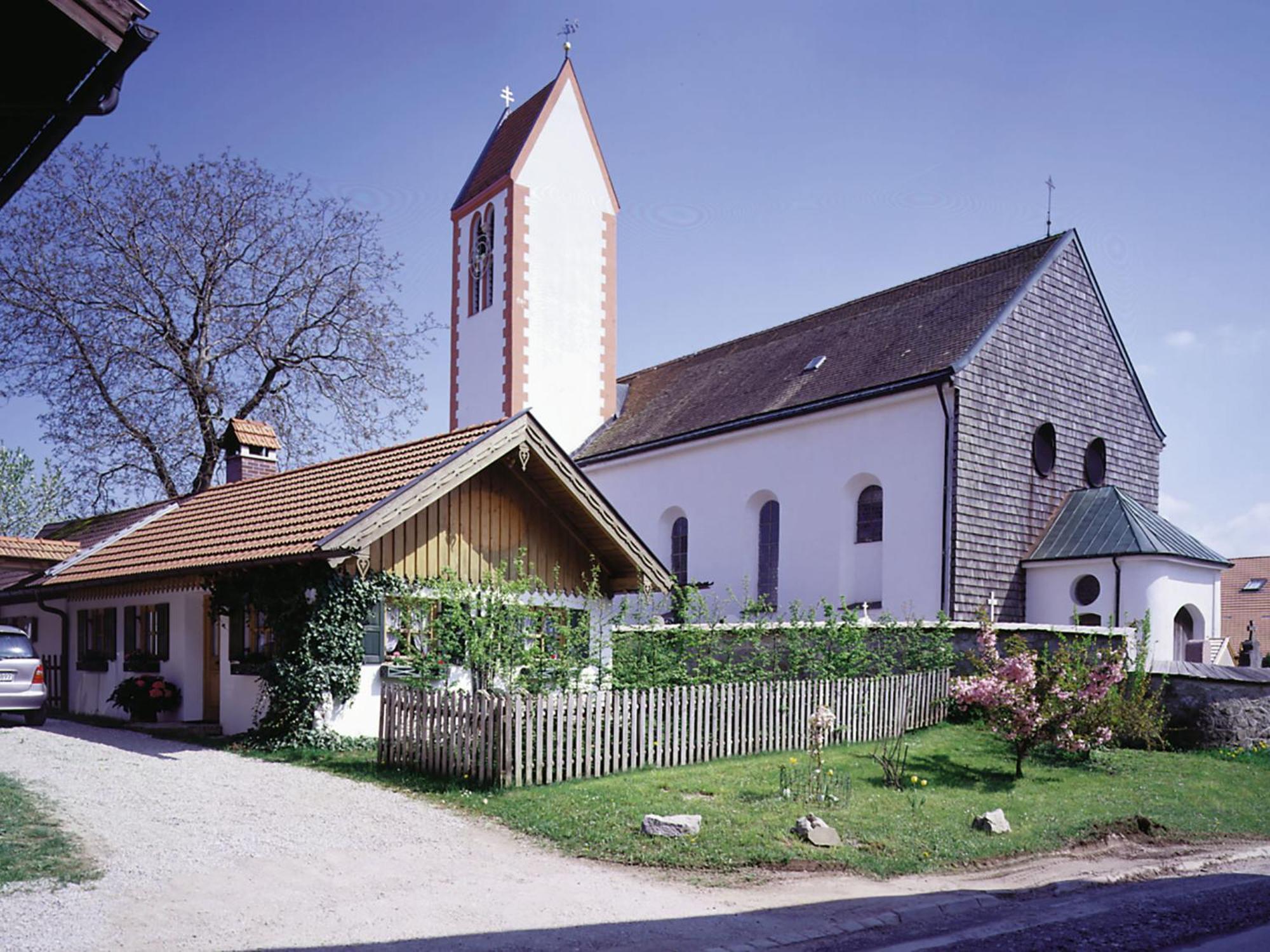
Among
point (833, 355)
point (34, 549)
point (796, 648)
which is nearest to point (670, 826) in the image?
point (796, 648)

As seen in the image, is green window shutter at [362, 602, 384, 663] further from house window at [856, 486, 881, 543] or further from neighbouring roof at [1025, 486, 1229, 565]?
neighbouring roof at [1025, 486, 1229, 565]

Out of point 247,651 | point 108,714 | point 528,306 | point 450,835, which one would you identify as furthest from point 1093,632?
point 528,306

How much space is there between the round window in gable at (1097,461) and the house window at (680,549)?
966 centimetres

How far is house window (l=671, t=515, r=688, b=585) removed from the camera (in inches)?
1164

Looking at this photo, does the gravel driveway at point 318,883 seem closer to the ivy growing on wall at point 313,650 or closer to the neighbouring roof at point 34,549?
the ivy growing on wall at point 313,650

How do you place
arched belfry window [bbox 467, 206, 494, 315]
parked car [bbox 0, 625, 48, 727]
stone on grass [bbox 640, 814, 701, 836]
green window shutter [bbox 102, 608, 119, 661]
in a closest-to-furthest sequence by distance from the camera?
stone on grass [bbox 640, 814, 701, 836]
parked car [bbox 0, 625, 48, 727]
green window shutter [bbox 102, 608, 119, 661]
arched belfry window [bbox 467, 206, 494, 315]

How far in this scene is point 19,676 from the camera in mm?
18719

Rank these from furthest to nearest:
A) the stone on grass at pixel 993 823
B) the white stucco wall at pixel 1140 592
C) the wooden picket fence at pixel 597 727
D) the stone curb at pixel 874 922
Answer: the white stucco wall at pixel 1140 592 → the wooden picket fence at pixel 597 727 → the stone on grass at pixel 993 823 → the stone curb at pixel 874 922

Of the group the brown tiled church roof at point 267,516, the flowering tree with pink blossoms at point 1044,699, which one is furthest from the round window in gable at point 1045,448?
the brown tiled church roof at point 267,516

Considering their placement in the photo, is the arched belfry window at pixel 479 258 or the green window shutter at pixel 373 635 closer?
the green window shutter at pixel 373 635

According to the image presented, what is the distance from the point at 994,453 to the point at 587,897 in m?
17.2

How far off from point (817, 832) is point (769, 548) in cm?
1724

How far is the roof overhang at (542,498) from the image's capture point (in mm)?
14859

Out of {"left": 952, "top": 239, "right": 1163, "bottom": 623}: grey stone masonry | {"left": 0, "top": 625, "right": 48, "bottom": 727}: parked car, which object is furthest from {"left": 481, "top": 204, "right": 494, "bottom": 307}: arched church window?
{"left": 0, "top": 625, "right": 48, "bottom": 727}: parked car
